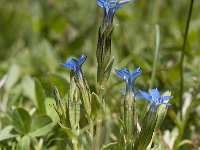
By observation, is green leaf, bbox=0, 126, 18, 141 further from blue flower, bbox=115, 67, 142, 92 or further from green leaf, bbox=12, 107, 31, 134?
blue flower, bbox=115, 67, 142, 92

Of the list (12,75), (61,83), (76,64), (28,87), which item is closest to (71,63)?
(76,64)

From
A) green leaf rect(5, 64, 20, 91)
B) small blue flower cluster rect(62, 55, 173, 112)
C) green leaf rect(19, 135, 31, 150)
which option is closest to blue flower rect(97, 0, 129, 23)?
small blue flower cluster rect(62, 55, 173, 112)

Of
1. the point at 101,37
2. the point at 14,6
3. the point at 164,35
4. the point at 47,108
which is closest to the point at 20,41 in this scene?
the point at 14,6

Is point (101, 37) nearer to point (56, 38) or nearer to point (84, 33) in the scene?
point (84, 33)

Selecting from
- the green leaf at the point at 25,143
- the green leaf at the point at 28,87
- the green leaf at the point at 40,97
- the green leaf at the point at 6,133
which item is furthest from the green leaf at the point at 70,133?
the green leaf at the point at 28,87

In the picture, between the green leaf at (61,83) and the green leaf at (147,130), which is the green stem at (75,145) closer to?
the green leaf at (147,130)
